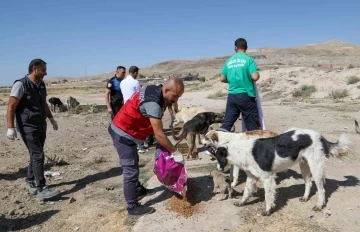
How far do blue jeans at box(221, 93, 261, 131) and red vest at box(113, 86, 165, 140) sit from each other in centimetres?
176

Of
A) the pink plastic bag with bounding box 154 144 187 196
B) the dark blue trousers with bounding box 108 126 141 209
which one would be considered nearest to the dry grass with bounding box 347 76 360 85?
the pink plastic bag with bounding box 154 144 187 196

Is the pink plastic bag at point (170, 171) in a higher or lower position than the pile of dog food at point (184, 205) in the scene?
higher

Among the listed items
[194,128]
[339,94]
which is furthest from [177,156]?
[339,94]

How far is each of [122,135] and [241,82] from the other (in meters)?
2.19

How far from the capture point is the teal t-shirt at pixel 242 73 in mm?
5344

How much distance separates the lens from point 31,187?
590 centimetres

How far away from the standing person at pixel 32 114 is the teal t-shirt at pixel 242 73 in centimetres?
317

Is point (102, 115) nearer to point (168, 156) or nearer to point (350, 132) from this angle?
point (350, 132)

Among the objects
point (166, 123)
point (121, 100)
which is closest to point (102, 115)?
point (166, 123)

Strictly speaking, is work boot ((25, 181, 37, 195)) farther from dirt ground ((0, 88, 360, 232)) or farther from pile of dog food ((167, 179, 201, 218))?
pile of dog food ((167, 179, 201, 218))

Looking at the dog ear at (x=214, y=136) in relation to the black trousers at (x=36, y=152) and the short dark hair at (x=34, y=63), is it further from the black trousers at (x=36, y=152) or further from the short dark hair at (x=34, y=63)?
the short dark hair at (x=34, y=63)

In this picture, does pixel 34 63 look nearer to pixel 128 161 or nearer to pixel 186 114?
pixel 128 161

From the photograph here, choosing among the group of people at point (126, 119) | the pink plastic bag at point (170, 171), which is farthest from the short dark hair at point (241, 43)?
the pink plastic bag at point (170, 171)

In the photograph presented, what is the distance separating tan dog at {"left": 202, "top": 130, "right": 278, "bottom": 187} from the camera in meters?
5.23
